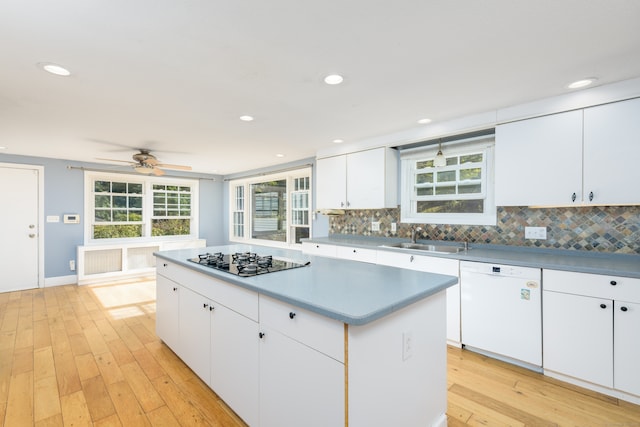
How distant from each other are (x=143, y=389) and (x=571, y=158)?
12.3 feet

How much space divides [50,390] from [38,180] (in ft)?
13.9

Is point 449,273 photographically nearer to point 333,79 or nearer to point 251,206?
point 333,79

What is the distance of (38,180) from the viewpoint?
16.1 ft

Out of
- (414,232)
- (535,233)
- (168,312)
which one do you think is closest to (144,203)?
(168,312)

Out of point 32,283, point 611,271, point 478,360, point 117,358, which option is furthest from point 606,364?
point 32,283

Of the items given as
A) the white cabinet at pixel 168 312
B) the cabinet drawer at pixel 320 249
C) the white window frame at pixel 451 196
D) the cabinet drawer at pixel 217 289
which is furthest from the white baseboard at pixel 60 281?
the white window frame at pixel 451 196

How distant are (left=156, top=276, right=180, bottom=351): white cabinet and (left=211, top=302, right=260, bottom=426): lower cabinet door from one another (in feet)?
2.34

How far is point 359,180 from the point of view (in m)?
3.90

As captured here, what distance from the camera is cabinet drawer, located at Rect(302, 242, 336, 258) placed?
12.7 feet

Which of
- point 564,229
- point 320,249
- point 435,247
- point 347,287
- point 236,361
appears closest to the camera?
point 347,287

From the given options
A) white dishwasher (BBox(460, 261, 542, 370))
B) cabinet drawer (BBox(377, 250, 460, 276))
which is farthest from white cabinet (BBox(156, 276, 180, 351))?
white dishwasher (BBox(460, 261, 542, 370))

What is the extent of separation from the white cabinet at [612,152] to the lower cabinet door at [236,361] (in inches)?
107

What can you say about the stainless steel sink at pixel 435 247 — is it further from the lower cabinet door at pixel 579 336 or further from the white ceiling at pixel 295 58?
the white ceiling at pixel 295 58

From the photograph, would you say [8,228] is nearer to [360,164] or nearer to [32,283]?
[32,283]
